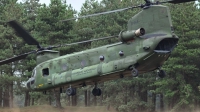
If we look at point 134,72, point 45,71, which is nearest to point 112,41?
point 45,71

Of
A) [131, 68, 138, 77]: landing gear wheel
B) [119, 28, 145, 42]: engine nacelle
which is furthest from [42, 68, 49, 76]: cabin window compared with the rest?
[131, 68, 138, 77]: landing gear wheel

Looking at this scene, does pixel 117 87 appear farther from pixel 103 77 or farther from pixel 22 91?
pixel 103 77

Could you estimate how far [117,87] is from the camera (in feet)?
158

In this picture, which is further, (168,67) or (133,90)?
(133,90)

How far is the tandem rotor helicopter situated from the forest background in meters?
18.5

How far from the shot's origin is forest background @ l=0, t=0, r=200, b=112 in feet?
131

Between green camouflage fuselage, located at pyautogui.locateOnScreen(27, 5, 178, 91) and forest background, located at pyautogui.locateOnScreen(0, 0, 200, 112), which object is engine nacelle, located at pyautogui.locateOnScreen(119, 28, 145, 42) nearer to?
green camouflage fuselage, located at pyautogui.locateOnScreen(27, 5, 178, 91)

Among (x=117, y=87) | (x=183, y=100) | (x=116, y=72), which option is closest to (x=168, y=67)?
(x=183, y=100)

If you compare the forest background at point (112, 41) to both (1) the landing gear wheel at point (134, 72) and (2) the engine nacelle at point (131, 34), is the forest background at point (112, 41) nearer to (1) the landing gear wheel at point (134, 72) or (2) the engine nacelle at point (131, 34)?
(2) the engine nacelle at point (131, 34)

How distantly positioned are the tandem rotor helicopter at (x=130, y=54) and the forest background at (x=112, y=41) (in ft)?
60.8

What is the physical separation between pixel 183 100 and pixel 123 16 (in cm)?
1587

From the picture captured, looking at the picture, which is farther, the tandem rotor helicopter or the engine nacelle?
the engine nacelle

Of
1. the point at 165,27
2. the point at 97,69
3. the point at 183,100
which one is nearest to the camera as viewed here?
A: the point at 165,27

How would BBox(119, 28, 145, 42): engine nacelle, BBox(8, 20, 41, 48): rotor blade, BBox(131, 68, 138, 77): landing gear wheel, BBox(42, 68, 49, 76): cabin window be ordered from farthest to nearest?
BBox(42, 68, 49, 76): cabin window → BBox(8, 20, 41, 48): rotor blade → BBox(119, 28, 145, 42): engine nacelle → BBox(131, 68, 138, 77): landing gear wheel
